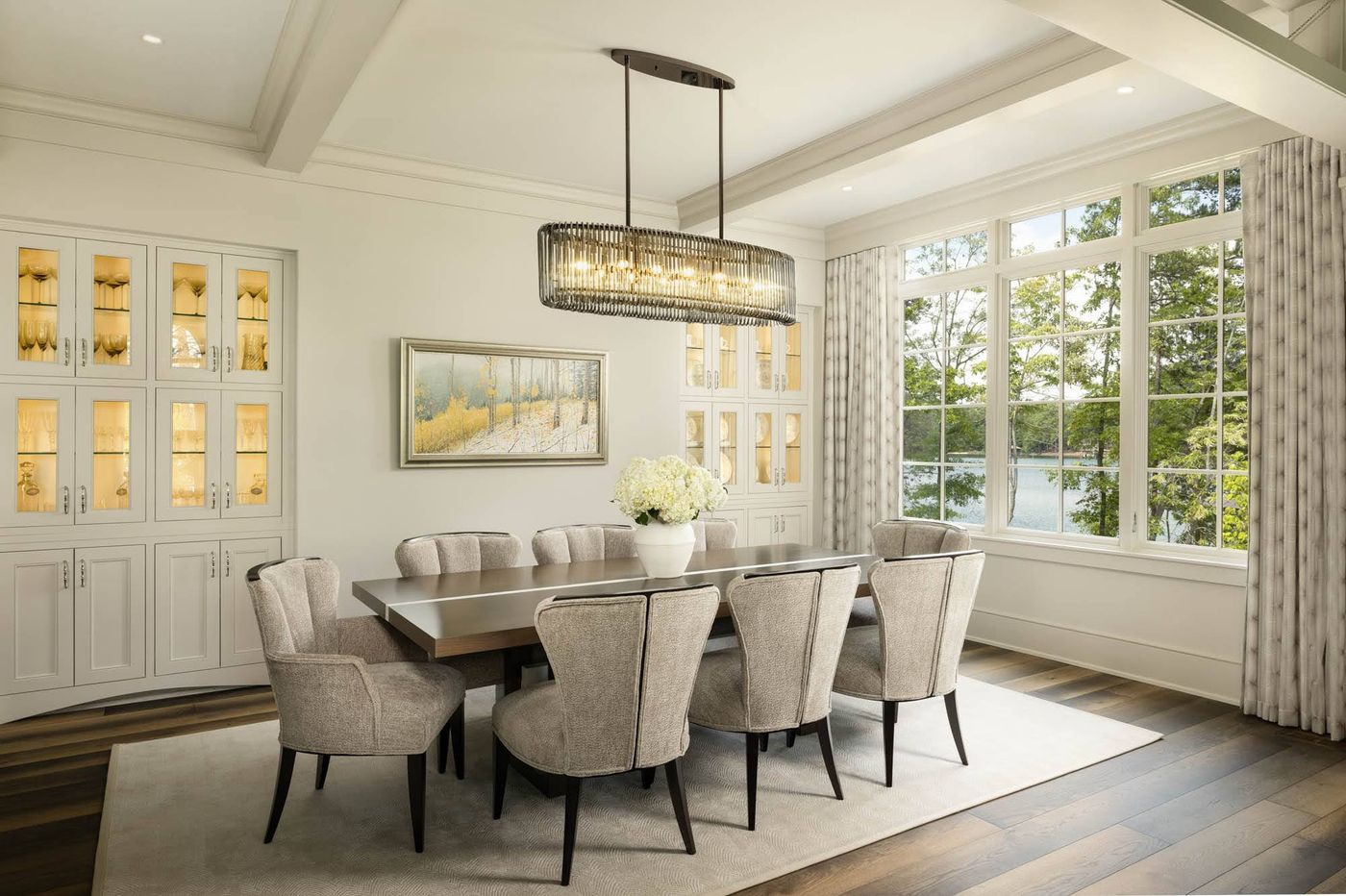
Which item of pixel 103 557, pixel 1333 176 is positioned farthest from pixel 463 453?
pixel 1333 176

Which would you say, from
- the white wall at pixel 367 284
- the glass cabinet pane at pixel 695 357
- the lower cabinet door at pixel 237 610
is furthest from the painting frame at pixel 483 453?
the lower cabinet door at pixel 237 610

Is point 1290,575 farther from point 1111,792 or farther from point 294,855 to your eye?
point 294,855

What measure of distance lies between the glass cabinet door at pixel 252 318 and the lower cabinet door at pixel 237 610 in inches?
37.1

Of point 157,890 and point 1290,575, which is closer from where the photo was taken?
point 157,890

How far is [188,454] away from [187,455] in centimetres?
1

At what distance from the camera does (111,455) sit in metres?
4.34

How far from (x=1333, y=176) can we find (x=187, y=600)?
6046mm

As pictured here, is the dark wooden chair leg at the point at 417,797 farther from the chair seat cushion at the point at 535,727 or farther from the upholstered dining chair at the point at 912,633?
the upholstered dining chair at the point at 912,633

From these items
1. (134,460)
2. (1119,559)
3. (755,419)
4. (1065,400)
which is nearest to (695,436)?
(755,419)

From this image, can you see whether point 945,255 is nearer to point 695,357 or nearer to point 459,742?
point 695,357

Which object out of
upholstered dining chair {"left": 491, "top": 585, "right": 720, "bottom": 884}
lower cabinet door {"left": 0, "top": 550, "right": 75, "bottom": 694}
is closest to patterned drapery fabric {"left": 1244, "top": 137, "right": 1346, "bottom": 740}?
upholstered dining chair {"left": 491, "top": 585, "right": 720, "bottom": 884}

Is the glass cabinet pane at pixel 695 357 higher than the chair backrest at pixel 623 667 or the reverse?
higher

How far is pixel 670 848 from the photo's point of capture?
2.74m

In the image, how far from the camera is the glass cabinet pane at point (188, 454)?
4496mm
